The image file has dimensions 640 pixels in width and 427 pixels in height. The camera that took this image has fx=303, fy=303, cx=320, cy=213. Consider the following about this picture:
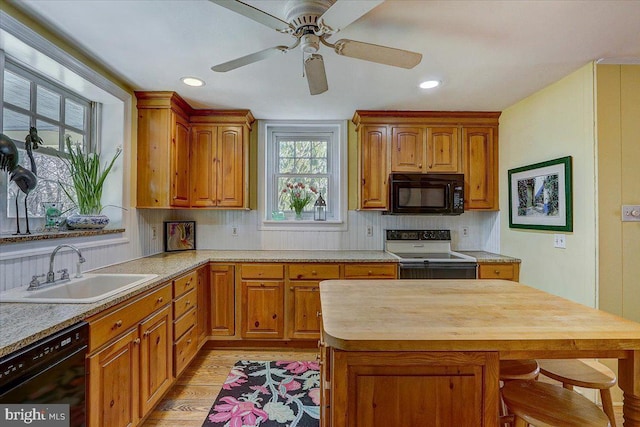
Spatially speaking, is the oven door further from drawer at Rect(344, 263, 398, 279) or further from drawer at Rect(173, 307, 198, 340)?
drawer at Rect(173, 307, 198, 340)

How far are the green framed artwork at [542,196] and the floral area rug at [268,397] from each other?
2.33 metres

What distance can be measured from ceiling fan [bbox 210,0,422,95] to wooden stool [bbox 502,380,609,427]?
5.33ft

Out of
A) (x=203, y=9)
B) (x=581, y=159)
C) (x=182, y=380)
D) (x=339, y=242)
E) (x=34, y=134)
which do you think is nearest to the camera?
(x=203, y=9)

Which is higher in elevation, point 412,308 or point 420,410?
point 412,308

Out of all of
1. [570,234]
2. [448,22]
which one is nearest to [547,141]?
[570,234]

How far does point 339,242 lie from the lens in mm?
3521

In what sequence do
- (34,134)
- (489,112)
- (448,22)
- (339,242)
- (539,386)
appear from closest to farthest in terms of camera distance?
1. (539,386)
2. (448,22)
3. (34,134)
4. (489,112)
5. (339,242)

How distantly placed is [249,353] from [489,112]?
3.48 meters

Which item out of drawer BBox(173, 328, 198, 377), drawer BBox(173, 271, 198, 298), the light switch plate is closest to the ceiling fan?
drawer BBox(173, 271, 198, 298)

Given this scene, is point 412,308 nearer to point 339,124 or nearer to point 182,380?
point 182,380

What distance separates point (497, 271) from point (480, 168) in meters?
1.10

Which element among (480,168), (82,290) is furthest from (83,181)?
(480,168)

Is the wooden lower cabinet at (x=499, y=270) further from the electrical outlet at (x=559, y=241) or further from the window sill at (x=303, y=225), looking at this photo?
the window sill at (x=303, y=225)

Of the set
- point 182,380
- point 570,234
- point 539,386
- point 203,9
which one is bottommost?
point 182,380
